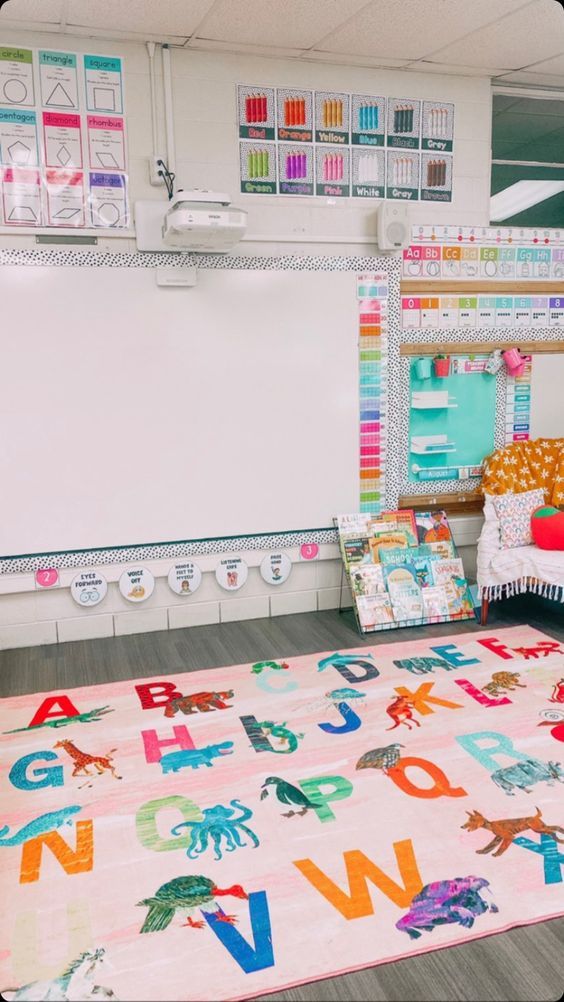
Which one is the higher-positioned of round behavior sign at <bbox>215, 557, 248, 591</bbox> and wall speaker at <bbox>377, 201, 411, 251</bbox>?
wall speaker at <bbox>377, 201, 411, 251</bbox>

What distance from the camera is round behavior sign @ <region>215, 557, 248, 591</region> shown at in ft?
13.8

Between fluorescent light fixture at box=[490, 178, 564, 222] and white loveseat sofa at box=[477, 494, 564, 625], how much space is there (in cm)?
174

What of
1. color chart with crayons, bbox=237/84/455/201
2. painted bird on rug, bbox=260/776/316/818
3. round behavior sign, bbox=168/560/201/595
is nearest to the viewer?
painted bird on rug, bbox=260/776/316/818

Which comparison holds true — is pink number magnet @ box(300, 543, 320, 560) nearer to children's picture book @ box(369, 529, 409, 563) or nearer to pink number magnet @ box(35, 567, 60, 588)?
children's picture book @ box(369, 529, 409, 563)

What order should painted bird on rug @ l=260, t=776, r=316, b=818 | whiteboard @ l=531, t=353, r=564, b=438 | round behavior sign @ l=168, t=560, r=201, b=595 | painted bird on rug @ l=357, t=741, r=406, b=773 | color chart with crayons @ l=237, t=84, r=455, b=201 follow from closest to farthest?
1. painted bird on rug @ l=260, t=776, r=316, b=818
2. painted bird on rug @ l=357, t=741, r=406, b=773
3. color chart with crayons @ l=237, t=84, r=455, b=201
4. round behavior sign @ l=168, t=560, r=201, b=595
5. whiteboard @ l=531, t=353, r=564, b=438

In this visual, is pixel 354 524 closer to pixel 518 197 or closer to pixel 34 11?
pixel 518 197

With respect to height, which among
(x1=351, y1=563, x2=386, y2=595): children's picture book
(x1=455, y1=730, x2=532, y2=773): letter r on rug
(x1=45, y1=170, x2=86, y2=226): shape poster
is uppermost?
(x1=45, y1=170, x2=86, y2=226): shape poster

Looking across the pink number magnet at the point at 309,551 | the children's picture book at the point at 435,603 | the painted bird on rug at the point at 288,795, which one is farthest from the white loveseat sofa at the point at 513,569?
the painted bird on rug at the point at 288,795

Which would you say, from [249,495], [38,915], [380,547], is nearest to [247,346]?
[249,495]

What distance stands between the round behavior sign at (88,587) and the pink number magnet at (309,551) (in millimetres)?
1082

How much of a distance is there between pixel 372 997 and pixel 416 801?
791mm

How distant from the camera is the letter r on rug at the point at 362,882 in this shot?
2094 mm

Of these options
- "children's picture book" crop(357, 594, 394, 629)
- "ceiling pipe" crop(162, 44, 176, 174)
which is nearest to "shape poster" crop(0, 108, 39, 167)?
"ceiling pipe" crop(162, 44, 176, 174)

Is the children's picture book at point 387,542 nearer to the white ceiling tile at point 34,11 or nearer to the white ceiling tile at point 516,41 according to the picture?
the white ceiling tile at point 516,41
